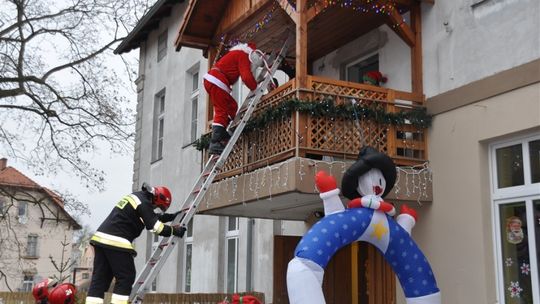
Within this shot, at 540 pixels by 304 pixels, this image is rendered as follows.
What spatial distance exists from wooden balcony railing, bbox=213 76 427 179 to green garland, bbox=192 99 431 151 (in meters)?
0.01

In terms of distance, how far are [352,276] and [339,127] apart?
2.57m

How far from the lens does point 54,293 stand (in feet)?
29.1

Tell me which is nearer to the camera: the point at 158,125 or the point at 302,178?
the point at 302,178

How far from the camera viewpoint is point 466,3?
7.93 m

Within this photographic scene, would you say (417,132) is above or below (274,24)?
below

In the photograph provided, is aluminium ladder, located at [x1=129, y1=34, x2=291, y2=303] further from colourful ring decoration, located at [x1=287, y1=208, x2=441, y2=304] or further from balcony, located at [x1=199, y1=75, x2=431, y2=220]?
colourful ring decoration, located at [x1=287, y1=208, x2=441, y2=304]

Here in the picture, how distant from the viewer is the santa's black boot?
8.63 m

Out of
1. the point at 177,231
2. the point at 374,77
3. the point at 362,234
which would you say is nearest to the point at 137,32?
the point at 374,77

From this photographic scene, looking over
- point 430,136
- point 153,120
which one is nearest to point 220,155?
point 430,136

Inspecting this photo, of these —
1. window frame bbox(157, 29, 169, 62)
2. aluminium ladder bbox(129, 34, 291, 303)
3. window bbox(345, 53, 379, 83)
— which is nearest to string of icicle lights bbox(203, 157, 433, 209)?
aluminium ladder bbox(129, 34, 291, 303)

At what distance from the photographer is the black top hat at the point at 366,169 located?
6.78 m

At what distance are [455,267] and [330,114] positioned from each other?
2340mm

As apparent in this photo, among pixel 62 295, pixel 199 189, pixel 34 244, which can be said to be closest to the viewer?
pixel 199 189

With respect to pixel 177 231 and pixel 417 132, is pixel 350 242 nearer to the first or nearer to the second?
pixel 177 231
